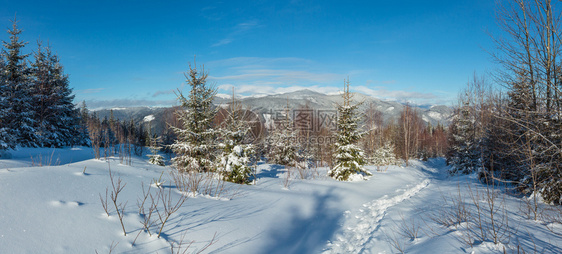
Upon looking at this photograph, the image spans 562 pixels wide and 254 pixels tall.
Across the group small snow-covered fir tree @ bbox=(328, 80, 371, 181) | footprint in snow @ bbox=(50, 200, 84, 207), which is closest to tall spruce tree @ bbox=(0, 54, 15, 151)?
footprint in snow @ bbox=(50, 200, 84, 207)

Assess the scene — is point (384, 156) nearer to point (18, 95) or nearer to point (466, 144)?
point (466, 144)

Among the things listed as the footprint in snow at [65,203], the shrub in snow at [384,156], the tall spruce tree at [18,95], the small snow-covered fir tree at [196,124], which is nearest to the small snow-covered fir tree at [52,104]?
the tall spruce tree at [18,95]

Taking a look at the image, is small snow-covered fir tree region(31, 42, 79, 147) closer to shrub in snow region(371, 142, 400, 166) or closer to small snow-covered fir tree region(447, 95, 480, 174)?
shrub in snow region(371, 142, 400, 166)

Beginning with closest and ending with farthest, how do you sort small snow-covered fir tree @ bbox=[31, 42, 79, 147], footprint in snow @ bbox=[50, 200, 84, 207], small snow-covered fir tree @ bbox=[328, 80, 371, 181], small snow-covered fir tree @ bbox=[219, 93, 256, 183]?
1. footprint in snow @ bbox=[50, 200, 84, 207]
2. small snow-covered fir tree @ bbox=[219, 93, 256, 183]
3. small snow-covered fir tree @ bbox=[328, 80, 371, 181]
4. small snow-covered fir tree @ bbox=[31, 42, 79, 147]

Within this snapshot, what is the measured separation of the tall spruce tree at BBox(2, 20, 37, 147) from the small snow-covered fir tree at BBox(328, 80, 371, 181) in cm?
2066

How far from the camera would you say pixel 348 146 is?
37.5ft

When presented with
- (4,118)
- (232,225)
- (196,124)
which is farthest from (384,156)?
(4,118)

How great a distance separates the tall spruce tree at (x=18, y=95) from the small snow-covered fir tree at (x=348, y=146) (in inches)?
813

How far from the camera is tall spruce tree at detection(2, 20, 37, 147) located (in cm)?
1608

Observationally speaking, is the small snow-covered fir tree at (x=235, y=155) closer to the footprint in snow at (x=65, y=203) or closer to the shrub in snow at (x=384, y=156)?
the footprint in snow at (x=65, y=203)

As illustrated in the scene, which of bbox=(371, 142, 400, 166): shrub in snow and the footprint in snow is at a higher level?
the footprint in snow

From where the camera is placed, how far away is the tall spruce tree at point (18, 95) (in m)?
16.1

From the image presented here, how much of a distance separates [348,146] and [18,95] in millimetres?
23828

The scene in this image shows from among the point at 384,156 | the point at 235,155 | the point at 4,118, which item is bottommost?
the point at 384,156
